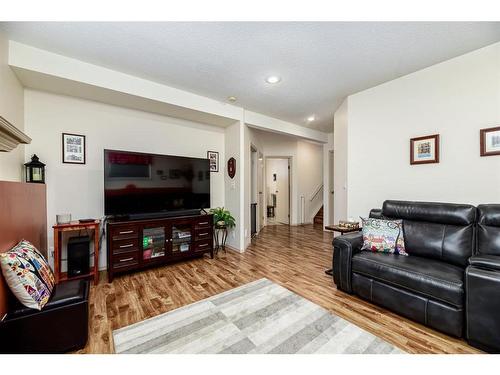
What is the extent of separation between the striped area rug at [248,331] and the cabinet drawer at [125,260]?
3.39 feet

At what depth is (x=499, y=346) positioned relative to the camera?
1.35 metres

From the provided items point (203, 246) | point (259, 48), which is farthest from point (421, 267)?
point (203, 246)

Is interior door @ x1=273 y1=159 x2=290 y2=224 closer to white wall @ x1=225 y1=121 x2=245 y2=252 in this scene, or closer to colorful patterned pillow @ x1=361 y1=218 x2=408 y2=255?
white wall @ x1=225 y1=121 x2=245 y2=252

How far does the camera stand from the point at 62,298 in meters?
1.43

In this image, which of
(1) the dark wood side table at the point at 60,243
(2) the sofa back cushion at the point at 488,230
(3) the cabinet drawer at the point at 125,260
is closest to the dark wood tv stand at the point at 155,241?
(3) the cabinet drawer at the point at 125,260

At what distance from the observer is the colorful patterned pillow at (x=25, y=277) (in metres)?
1.26

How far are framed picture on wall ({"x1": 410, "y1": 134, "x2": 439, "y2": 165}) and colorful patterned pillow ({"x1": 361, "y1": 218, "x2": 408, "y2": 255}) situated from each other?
0.88 metres

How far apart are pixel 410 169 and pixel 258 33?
2395 mm

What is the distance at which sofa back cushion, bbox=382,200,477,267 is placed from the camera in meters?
1.92

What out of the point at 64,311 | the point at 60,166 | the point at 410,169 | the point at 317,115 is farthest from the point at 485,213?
the point at 60,166

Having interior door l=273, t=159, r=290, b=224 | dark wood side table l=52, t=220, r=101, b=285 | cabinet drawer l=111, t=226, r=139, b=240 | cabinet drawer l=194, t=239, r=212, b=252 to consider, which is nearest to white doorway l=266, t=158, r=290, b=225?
interior door l=273, t=159, r=290, b=224

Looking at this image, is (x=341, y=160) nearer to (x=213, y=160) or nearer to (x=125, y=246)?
(x=213, y=160)

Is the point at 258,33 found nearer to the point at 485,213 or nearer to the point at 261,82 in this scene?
the point at 261,82
